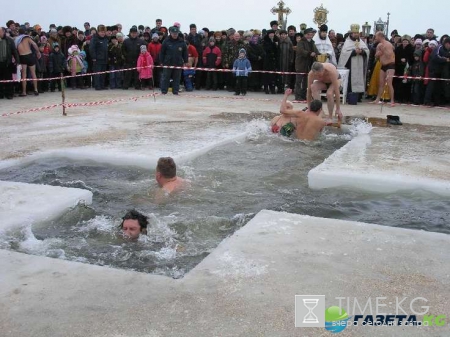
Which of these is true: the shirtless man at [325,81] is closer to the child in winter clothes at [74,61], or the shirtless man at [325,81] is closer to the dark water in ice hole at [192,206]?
the dark water in ice hole at [192,206]

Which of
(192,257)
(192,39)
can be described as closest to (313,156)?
(192,257)

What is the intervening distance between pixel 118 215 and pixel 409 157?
3858 mm

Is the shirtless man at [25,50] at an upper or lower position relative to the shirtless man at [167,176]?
upper

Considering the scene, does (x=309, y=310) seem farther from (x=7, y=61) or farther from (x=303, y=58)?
(x=7, y=61)

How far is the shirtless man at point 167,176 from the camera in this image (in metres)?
5.42

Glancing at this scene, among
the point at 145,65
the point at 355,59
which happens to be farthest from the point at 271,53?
the point at 145,65

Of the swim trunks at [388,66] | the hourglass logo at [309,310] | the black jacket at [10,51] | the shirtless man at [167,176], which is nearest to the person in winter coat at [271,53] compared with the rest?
the swim trunks at [388,66]

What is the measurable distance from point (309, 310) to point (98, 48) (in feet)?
42.2

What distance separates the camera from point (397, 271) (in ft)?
11.4

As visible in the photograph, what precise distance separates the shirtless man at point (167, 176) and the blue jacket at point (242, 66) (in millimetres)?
8990

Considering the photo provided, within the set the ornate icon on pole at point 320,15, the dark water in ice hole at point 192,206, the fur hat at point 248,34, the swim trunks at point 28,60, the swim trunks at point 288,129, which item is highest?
the ornate icon on pole at point 320,15

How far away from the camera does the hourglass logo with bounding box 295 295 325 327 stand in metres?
2.85

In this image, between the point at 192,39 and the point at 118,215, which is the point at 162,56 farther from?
the point at 118,215

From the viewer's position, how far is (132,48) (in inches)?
583
